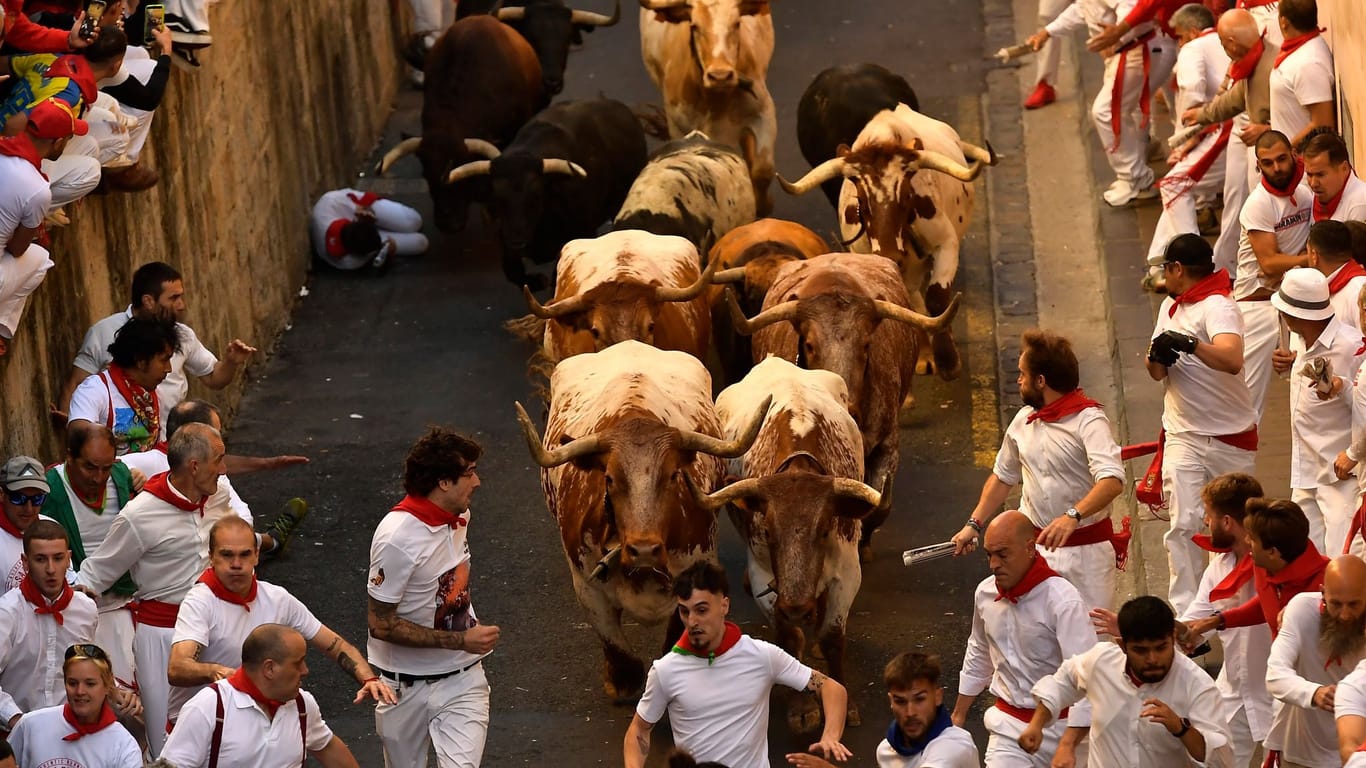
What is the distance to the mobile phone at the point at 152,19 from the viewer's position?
12234mm

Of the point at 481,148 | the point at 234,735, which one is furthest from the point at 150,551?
the point at 481,148

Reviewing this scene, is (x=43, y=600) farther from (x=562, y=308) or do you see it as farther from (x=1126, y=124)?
(x=1126, y=124)

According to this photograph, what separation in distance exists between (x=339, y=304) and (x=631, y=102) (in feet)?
14.0

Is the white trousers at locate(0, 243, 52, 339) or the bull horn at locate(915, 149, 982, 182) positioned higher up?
the white trousers at locate(0, 243, 52, 339)

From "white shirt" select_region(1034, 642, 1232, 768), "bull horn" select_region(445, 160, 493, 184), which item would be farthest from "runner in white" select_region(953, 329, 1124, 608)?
"bull horn" select_region(445, 160, 493, 184)

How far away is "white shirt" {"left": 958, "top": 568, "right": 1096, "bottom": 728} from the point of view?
854 cm

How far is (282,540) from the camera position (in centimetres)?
1297

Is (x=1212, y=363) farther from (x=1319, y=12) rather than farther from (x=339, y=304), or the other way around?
(x=339, y=304)

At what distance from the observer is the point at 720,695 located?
8.27m

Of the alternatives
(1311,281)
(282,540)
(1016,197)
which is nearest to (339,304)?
(282,540)

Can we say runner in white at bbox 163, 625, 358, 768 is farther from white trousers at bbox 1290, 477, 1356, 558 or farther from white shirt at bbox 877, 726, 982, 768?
white trousers at bbox 1290, 477, 1356, 558

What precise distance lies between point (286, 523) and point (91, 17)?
10.8ft

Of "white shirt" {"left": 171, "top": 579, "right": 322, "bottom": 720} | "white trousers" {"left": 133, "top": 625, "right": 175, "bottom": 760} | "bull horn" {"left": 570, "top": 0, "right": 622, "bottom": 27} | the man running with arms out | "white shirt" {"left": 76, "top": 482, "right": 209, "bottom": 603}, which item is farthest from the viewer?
"bull horn" {"left": 570, "top": 0, "right": 622, "bottom": 27}

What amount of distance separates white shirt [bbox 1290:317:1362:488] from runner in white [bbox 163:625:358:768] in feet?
14.6
